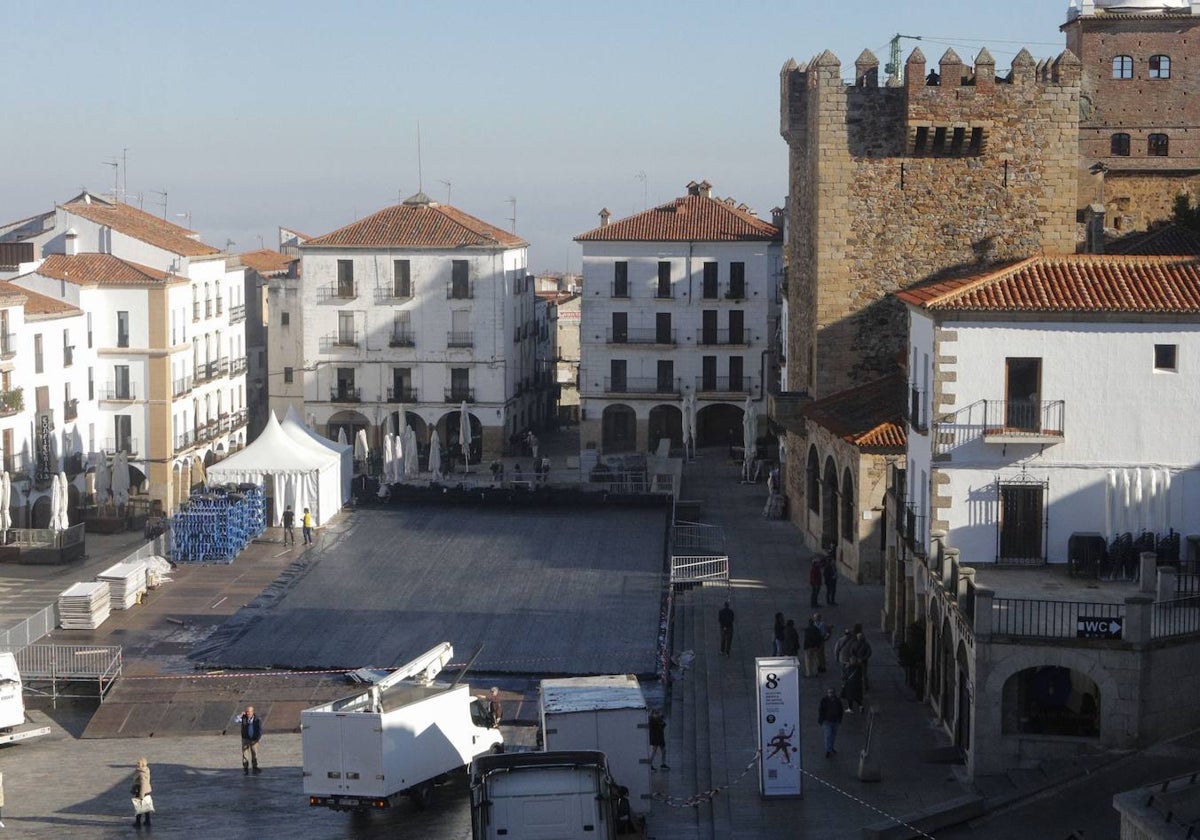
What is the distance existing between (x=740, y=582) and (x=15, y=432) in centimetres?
2502

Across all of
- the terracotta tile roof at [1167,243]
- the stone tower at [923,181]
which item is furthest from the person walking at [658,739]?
the terracotta tile roof at [1167,243]

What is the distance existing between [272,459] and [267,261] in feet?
123

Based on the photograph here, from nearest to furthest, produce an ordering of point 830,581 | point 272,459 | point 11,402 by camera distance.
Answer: point 830,581 < point 272,459 < point 11,402

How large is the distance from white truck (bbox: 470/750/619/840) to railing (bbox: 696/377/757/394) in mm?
49814

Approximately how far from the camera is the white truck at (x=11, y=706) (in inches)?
1192

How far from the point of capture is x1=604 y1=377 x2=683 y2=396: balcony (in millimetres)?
71250

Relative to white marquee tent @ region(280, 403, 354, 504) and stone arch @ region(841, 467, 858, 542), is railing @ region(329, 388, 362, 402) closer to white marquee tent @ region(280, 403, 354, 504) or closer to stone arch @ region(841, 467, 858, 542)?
white marquee tent @ region(280, 403, 354, 504)

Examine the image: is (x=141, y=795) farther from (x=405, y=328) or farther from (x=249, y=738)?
(x=405, y=328)

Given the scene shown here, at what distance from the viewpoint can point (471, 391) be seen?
7150 cm

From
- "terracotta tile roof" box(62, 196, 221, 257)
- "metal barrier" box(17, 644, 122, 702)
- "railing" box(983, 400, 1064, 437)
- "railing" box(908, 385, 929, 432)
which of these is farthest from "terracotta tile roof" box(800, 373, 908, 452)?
"terracotta tile roof" box(62, 196, 221, 257)

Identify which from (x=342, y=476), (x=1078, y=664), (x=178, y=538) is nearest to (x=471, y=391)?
(x=342, y=476)

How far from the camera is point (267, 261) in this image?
84.5m

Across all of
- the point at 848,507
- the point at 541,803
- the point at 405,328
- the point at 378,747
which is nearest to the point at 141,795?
the point at 378,747

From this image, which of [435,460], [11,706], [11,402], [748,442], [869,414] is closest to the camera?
[11,706]
